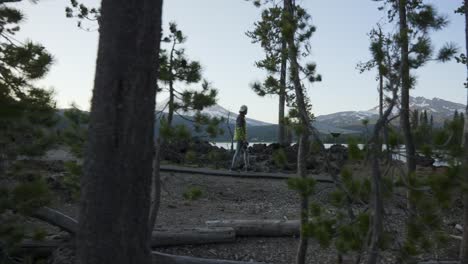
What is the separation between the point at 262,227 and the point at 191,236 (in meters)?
1.25

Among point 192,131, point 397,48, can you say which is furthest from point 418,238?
point 192,131

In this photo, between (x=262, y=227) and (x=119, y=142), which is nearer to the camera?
(x=119, y=142)

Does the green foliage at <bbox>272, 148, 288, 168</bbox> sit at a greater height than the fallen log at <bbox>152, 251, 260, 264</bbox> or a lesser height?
greater

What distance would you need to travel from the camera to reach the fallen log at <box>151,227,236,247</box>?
702cm

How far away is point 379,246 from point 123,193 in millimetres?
2150

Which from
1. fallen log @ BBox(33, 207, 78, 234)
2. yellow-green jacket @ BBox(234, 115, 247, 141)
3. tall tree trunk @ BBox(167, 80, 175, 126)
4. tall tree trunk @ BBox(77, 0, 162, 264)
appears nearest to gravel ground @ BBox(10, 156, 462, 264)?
tall tree trunk @ BBox(167, 80, 175, 126)

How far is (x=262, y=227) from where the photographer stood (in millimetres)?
7941

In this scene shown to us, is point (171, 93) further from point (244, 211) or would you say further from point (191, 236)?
point (244, 211)

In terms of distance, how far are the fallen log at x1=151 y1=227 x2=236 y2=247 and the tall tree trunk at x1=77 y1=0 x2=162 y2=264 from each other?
4.67 metres

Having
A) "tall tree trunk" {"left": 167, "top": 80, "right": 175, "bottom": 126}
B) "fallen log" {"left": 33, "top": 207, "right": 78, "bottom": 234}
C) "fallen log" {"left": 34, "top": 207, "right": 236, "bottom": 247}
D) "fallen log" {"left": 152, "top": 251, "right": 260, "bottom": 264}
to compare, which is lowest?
"fallen log" {"left": 152, "top": 251, "right": 260, "bottom": 264}

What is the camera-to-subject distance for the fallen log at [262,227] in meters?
7.87

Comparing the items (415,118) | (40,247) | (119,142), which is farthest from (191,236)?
(119,142)

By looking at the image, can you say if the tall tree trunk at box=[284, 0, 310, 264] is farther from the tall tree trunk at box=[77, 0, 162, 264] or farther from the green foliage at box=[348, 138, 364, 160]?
the tall tree trunk at box=[77, 0, 162, 264]

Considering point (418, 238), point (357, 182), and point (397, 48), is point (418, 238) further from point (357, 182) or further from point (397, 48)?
point (397, 48)
